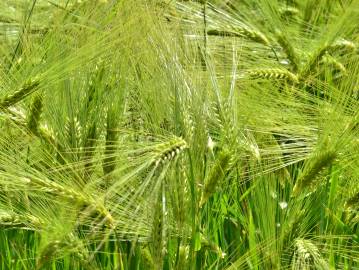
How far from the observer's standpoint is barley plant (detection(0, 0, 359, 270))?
52.7 inches

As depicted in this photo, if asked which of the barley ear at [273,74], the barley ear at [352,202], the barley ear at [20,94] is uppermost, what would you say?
the barley ear at [273,74]

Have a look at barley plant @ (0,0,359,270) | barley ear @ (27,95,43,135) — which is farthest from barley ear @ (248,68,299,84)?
barley ear @ (27,95,43,135)

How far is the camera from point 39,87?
145 centimetres

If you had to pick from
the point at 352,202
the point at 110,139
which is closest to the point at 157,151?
the point at 110,139

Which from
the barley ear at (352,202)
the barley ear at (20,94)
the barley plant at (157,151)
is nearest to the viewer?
the barley plant at (157,151)

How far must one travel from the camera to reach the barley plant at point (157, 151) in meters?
1.34

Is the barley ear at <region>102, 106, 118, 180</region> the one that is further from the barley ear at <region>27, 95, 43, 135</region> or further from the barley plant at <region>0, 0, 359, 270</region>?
the barley ear at <region>27, 95, 43, 135</region>

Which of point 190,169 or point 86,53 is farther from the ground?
point 86,53

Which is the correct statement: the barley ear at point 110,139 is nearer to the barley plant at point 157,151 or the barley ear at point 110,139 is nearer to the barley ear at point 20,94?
the barley plant at point 157,151

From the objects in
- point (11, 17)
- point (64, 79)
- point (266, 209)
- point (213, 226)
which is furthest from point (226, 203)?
point (11, 17)

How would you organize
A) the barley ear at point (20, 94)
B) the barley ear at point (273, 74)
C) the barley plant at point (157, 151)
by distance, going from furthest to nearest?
the barley ear at point (273, 74), the barley ear at point (20, 94), the barley plant at point (157, 151)

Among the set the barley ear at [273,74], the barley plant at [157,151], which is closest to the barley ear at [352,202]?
the barley plant at [157,151]

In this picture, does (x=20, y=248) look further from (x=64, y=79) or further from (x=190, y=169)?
(x=190, y=169)

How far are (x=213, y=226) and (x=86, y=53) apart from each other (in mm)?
435
